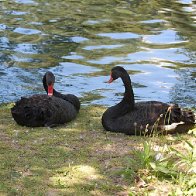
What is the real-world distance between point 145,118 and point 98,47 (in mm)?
6566

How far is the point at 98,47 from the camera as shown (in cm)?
1297

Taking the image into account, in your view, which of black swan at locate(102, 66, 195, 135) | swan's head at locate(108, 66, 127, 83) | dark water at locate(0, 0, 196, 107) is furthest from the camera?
dark water at locate(0, 0, 196, 107)

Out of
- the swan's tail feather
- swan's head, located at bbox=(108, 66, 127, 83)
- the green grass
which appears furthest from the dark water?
the green grass

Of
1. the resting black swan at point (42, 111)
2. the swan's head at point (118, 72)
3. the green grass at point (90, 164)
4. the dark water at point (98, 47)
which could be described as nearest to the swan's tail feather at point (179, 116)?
the green grass at point (90, 164)

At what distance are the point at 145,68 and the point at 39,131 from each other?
16.4 feet

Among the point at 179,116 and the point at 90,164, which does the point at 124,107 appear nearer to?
the point at 179,116

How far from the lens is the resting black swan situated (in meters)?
6.87

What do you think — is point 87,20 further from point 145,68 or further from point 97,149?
point 97,149

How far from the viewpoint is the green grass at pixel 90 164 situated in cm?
471

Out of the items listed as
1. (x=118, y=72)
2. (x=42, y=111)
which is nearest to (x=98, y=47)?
(x=118, y=72)

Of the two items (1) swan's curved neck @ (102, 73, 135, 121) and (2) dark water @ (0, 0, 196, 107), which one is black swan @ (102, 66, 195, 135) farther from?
(2) dark water @ (0, 0, 196, 107)

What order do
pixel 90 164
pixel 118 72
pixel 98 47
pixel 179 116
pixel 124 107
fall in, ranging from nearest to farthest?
pixel 90 164, pixel 179 116, pixel 124 107, pixel 118 72, pixel 98 47

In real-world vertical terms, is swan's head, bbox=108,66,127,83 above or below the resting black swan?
above

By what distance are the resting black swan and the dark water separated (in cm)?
180
